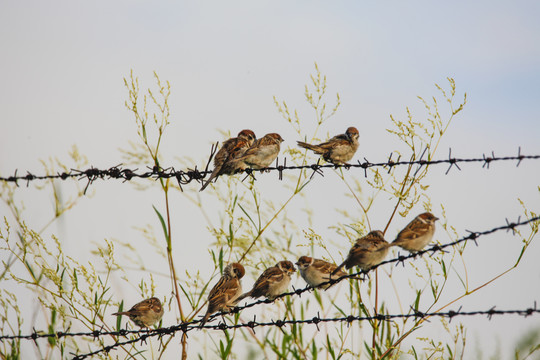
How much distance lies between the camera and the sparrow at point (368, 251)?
19.0ft

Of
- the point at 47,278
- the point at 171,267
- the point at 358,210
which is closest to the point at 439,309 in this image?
the point at 358,210

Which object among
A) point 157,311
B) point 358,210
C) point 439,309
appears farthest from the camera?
point 157,311

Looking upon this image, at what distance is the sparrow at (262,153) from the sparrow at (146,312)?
1862 millimetres

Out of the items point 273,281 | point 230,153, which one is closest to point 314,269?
point 273,281

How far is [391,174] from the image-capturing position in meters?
6.23

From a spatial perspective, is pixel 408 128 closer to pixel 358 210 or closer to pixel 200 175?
pixel 358 210

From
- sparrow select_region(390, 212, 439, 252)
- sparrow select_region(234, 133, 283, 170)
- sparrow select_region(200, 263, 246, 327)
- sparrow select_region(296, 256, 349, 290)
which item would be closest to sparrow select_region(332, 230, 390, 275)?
sparrow select_region(390, 212, 439, 252)

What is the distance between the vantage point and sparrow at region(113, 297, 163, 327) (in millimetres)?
7000

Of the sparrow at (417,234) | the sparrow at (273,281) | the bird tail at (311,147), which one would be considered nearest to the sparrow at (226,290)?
the sparrow at (273,281)

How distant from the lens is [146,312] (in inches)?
277

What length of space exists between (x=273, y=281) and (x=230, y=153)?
167cm

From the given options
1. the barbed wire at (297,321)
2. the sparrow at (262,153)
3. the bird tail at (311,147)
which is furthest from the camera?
the sparrow at (262,153)

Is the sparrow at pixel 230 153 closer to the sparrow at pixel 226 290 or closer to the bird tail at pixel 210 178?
the bird tail at pixel 210 178

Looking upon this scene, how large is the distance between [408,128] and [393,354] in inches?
88.3
